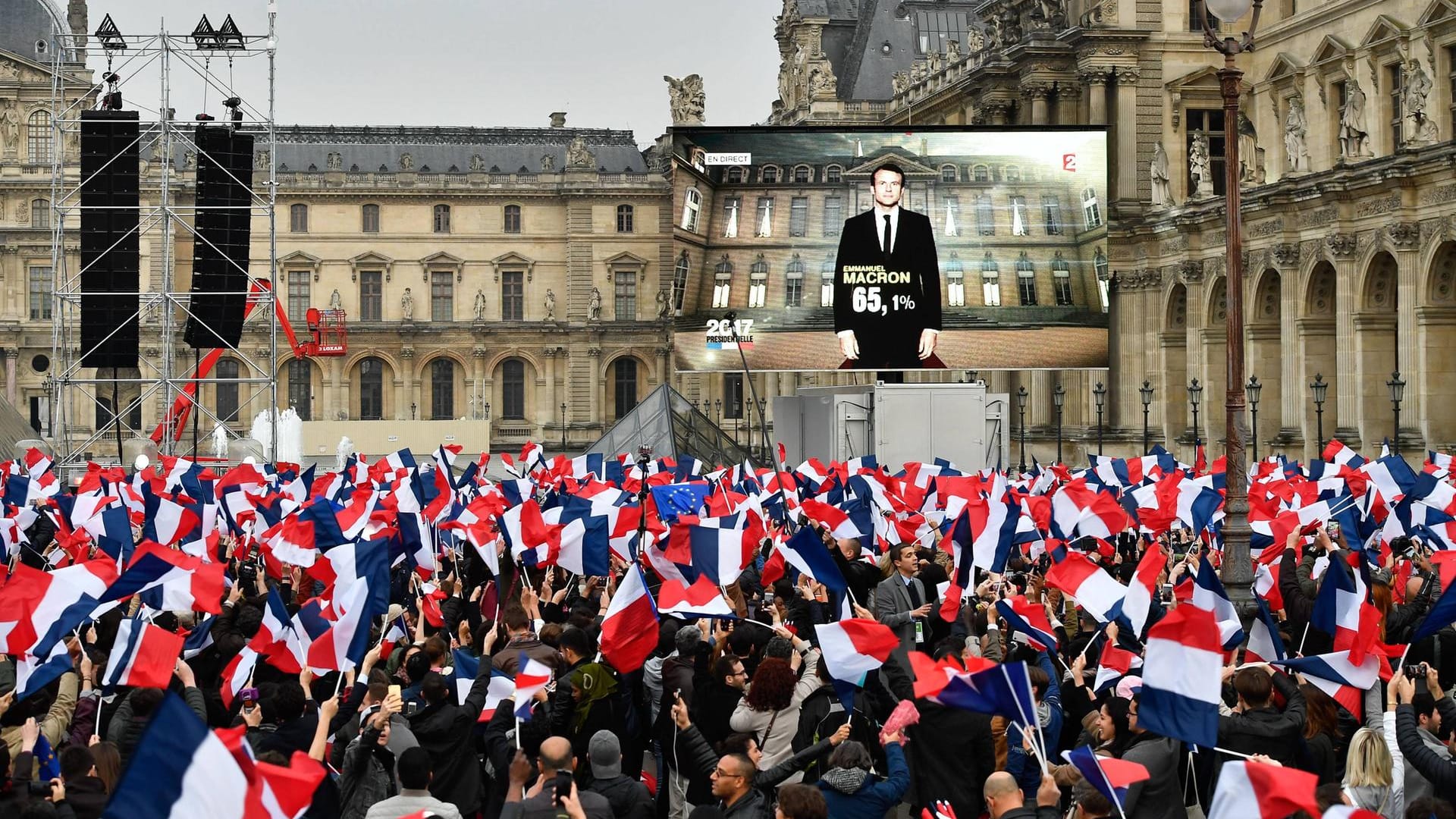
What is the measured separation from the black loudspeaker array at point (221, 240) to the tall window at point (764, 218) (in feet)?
36.7

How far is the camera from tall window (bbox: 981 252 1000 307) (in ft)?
144

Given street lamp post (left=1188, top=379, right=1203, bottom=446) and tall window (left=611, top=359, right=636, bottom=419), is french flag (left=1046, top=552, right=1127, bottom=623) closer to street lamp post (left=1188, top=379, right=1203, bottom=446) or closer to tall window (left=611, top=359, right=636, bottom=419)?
street lamp post (left=1188, top=379, right=1203, bottom=446)

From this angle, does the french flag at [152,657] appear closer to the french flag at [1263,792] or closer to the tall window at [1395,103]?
the french flag at [1263,792]

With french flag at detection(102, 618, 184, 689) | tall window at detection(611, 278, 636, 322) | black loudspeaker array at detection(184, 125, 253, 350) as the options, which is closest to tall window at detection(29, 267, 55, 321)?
tall window at detection(611, 278, 636, 322)

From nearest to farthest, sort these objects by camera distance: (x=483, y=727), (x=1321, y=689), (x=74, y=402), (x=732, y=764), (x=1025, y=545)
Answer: (x=732, y=764)
(x=1321, y=689)
(x=483, y=727)
(x=1025, y=545)
(x=74, y=402)

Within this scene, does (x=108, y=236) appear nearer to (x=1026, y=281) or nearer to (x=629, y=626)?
(x=1026, y=281)

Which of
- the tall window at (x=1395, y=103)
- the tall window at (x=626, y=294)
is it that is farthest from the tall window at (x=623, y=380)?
the tall window at (x=1395, y=103)

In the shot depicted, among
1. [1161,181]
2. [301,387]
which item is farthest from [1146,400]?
[301,387]

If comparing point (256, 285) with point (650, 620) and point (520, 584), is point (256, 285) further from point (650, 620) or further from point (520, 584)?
point (650, 620)

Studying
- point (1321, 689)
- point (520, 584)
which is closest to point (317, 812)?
point (1321, 689)

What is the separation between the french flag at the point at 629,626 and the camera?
11008 mm

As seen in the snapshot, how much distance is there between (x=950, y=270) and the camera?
144ft

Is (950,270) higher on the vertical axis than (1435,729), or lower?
higher

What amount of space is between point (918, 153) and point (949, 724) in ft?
113
